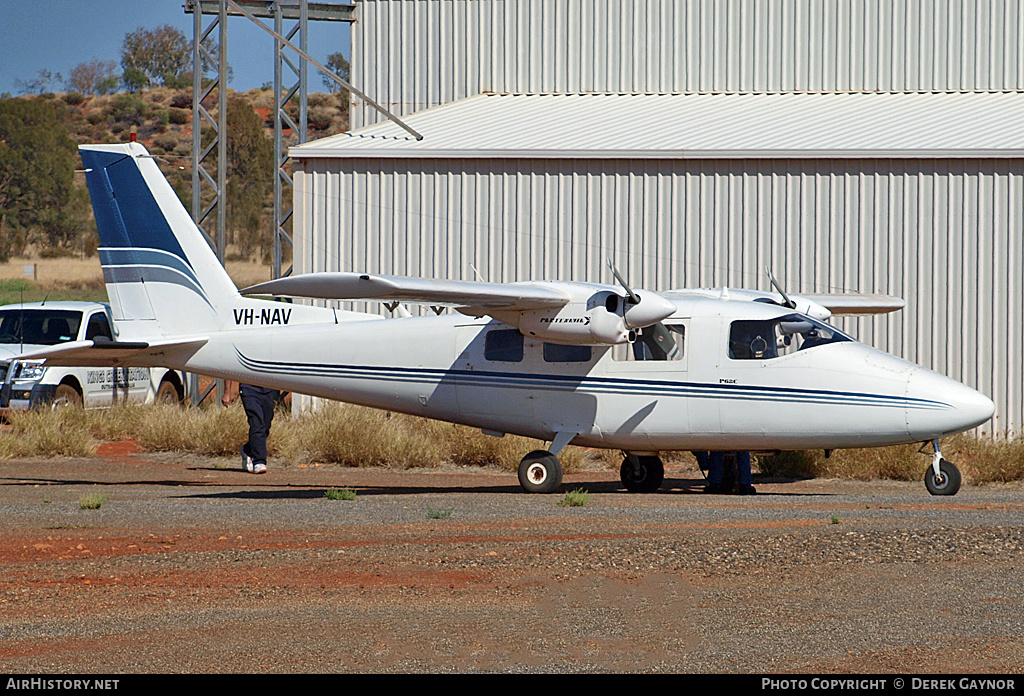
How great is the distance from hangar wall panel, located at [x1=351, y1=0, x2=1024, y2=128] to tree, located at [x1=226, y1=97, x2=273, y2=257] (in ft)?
109

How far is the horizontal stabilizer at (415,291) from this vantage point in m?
12.2

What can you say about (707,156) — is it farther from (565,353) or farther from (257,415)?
(257,415)

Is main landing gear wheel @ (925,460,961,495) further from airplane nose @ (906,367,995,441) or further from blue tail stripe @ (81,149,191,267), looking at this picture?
blue tail stripe @ (81,149,191,267)

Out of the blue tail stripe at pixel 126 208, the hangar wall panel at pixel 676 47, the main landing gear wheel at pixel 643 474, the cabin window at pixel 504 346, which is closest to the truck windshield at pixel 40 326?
the blue tail stripe at pixel 126 208

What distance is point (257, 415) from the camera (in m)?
17.2

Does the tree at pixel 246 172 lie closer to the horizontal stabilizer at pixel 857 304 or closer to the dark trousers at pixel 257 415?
the dark trousers at pixel 257 415

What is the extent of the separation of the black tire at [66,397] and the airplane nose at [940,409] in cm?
1308

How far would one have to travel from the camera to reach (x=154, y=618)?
705 centimetres

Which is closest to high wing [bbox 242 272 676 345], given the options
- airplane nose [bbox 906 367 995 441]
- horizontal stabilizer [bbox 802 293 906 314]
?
airplane nose [bbox 906 367 995 441]

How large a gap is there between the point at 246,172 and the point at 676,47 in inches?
1552

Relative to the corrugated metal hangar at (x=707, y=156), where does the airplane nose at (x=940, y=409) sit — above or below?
below

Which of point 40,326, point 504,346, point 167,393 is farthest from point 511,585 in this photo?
point 167,393

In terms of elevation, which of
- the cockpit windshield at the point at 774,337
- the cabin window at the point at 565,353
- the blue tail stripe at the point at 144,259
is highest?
the blue tail stripe at the point at 144,259

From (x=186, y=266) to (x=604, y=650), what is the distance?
10889 mm
